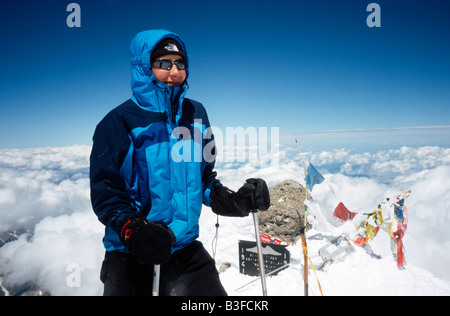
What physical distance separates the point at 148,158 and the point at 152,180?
20cm

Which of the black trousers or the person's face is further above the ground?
the person's face

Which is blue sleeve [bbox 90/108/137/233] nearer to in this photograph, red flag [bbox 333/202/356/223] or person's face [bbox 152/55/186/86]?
person's face [bbox 152/55/186/86]

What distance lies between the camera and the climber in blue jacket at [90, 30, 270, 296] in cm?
166

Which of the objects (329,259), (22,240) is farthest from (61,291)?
(329,259)

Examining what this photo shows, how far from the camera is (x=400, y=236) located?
6145mm

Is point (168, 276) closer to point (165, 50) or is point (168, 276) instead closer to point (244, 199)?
point (244, 199)

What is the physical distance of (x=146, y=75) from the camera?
6.61 ft

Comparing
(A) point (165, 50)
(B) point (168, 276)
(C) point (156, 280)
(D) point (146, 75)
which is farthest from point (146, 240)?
(A) point (165, 50)

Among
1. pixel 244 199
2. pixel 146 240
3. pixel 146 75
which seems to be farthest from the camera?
pixel 244 199

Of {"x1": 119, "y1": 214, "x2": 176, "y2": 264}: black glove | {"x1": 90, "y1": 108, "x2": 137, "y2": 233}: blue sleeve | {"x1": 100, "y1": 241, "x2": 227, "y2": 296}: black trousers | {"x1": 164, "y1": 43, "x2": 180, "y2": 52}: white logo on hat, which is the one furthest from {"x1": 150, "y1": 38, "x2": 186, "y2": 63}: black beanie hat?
{"x1": 100, "y1": 241, "x2": 227, "y2": 296}: black trousers

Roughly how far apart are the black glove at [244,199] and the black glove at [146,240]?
0.90 m

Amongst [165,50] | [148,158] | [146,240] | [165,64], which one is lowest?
[146,240]

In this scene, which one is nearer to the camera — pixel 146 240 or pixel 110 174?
pixel 146 240
